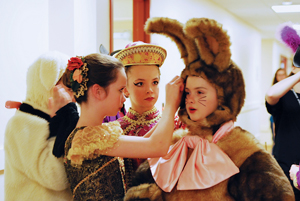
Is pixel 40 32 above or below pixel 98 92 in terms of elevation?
above

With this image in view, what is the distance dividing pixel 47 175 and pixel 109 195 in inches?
11.6

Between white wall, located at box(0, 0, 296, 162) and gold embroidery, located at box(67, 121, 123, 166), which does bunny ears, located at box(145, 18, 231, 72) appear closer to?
gold embroidery, located at box(67, 121, 123, 166)

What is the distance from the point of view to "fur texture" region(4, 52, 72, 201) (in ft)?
4.75

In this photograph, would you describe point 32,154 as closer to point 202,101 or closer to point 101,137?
point 101,137

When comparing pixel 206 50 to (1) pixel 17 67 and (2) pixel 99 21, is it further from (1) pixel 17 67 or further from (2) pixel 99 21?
(2) pixel 99 21

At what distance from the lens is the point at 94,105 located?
142cm

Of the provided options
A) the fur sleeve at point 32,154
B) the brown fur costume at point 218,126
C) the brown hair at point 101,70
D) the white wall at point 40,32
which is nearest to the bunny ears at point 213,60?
the brown fur costume at point 218,126

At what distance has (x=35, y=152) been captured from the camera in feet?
4.76

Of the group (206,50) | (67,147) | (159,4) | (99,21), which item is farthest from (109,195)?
(159,4)

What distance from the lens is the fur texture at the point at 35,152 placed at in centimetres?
145

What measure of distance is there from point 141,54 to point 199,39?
1.58 feet

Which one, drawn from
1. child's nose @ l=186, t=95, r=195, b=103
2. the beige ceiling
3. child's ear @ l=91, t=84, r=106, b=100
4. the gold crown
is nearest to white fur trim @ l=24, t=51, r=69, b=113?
child's ear @ l=91, t=84, r=106, b=100

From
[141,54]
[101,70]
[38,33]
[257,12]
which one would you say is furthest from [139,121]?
[257,12]

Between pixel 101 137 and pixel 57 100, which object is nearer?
pixel 101 137
